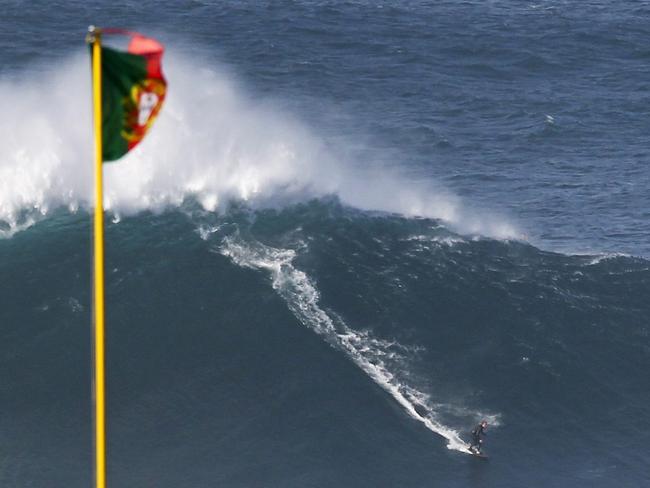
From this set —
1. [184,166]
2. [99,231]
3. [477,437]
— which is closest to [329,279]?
[184,166]

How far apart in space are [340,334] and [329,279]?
5449mm

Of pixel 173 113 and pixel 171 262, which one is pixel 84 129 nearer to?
pixel 173 113

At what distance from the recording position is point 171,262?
86.0 meters

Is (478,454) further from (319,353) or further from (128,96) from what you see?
(128,96)

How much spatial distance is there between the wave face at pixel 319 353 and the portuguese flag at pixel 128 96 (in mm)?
37391

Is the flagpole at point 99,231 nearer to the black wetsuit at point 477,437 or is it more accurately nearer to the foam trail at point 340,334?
the black wetsuit at point 477,437

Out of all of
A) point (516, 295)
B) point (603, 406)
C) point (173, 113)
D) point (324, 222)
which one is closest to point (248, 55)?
point (173, 113)

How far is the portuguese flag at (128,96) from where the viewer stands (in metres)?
32.8

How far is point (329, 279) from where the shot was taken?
279 ft

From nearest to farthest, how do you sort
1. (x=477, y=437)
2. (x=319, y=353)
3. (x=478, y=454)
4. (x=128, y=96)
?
(x=128, y=96) < (x=477, y=437) < (x=478, y=454) < (x=319, y=353)

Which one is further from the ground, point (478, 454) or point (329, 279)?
point (329, 279)

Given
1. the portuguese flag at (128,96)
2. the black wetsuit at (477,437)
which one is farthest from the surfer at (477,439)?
the portuguese flag at (128,96)

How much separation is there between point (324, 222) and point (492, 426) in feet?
74.0

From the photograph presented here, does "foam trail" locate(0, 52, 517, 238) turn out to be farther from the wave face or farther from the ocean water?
the wave face
